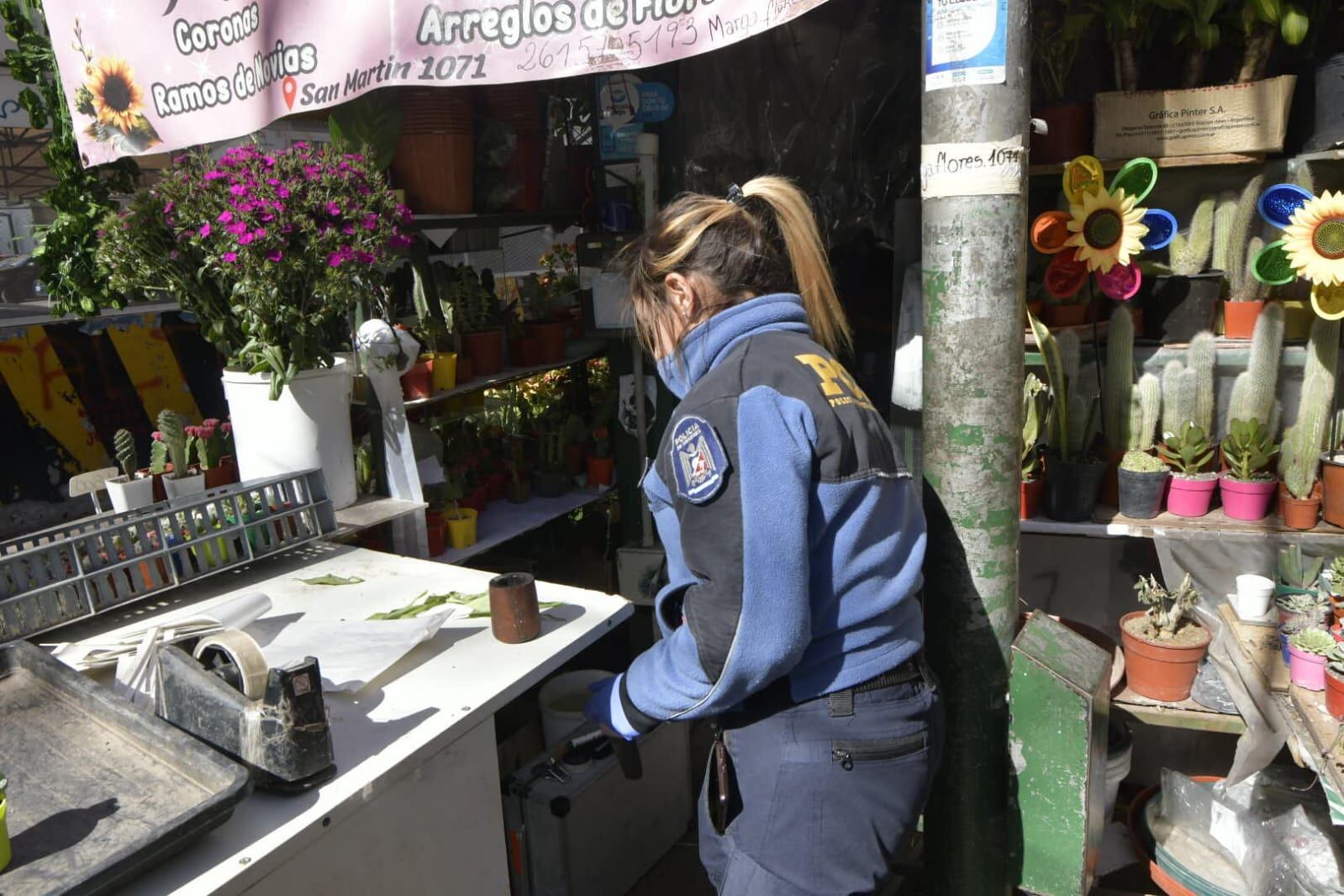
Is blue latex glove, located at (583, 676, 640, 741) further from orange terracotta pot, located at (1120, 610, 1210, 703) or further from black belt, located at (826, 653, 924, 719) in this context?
orange terracotta pot, located at (1120, 610, 1210, 703)

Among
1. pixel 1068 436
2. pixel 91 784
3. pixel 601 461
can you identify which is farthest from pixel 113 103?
pixel 1068 436

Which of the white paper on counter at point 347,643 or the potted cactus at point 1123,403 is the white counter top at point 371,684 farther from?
the potted cactus at point 1123,403

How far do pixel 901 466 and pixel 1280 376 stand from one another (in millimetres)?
1681

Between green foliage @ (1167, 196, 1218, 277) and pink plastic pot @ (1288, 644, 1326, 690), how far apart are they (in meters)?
1.05

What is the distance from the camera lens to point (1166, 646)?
7.80 ft

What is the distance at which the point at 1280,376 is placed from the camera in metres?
2.65

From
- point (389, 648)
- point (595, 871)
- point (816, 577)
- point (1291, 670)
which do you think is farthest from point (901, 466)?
point (595, 871)

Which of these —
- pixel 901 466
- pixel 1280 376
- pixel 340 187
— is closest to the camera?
pixel 901 466

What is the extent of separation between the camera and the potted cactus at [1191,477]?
2568 millimetres

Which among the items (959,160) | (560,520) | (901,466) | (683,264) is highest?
(959,160)

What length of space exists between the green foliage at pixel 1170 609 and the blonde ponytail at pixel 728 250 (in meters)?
1.40

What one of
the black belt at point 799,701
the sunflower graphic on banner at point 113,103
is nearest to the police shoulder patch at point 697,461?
the black belt at point 799,701

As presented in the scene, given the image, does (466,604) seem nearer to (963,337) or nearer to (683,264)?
(683,264)

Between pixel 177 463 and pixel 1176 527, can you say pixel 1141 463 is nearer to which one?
pixel 1176 527
